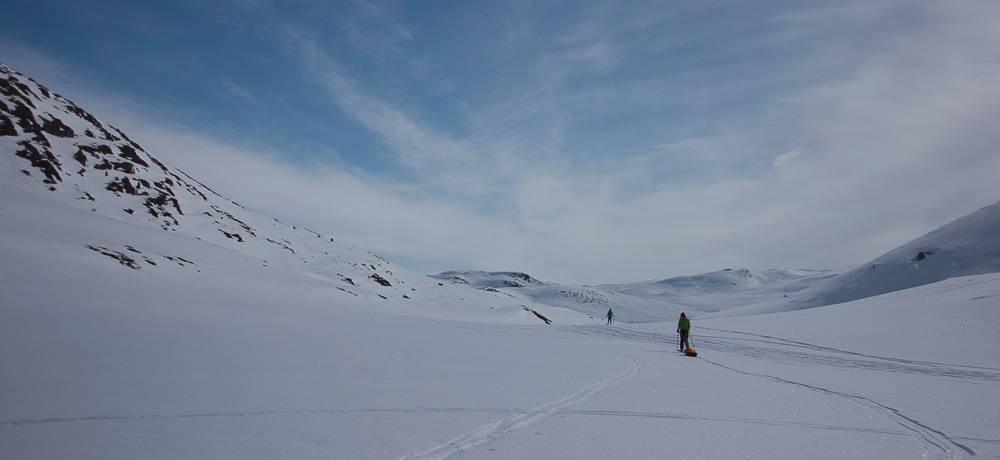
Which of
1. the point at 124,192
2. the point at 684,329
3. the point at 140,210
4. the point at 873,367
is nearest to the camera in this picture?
the point at 873,367

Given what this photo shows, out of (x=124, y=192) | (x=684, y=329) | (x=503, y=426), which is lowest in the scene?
(x=503, y=426)

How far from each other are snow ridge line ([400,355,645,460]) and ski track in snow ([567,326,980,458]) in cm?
548

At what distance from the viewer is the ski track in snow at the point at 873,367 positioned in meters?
7.13

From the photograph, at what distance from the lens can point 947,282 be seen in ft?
119

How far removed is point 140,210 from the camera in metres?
49.0

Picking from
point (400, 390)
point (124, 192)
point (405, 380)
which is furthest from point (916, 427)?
point (124, 192)

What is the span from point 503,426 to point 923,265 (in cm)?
9143

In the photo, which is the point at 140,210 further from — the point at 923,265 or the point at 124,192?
the point at 923,265

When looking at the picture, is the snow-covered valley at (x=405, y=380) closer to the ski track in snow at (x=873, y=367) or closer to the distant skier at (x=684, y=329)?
the ski track in snow at (x=873, y=367)

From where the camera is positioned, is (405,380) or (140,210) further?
(140,210)

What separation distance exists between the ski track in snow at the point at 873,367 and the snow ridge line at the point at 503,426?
5.48 meters

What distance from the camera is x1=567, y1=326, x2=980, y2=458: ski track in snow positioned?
23.4ft

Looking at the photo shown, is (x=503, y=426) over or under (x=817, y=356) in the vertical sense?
under

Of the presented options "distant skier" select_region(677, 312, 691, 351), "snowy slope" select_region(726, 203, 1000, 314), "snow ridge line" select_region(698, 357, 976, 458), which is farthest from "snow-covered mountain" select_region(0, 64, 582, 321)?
"snowy slope" select_region(726, 203, 1000, 314)
